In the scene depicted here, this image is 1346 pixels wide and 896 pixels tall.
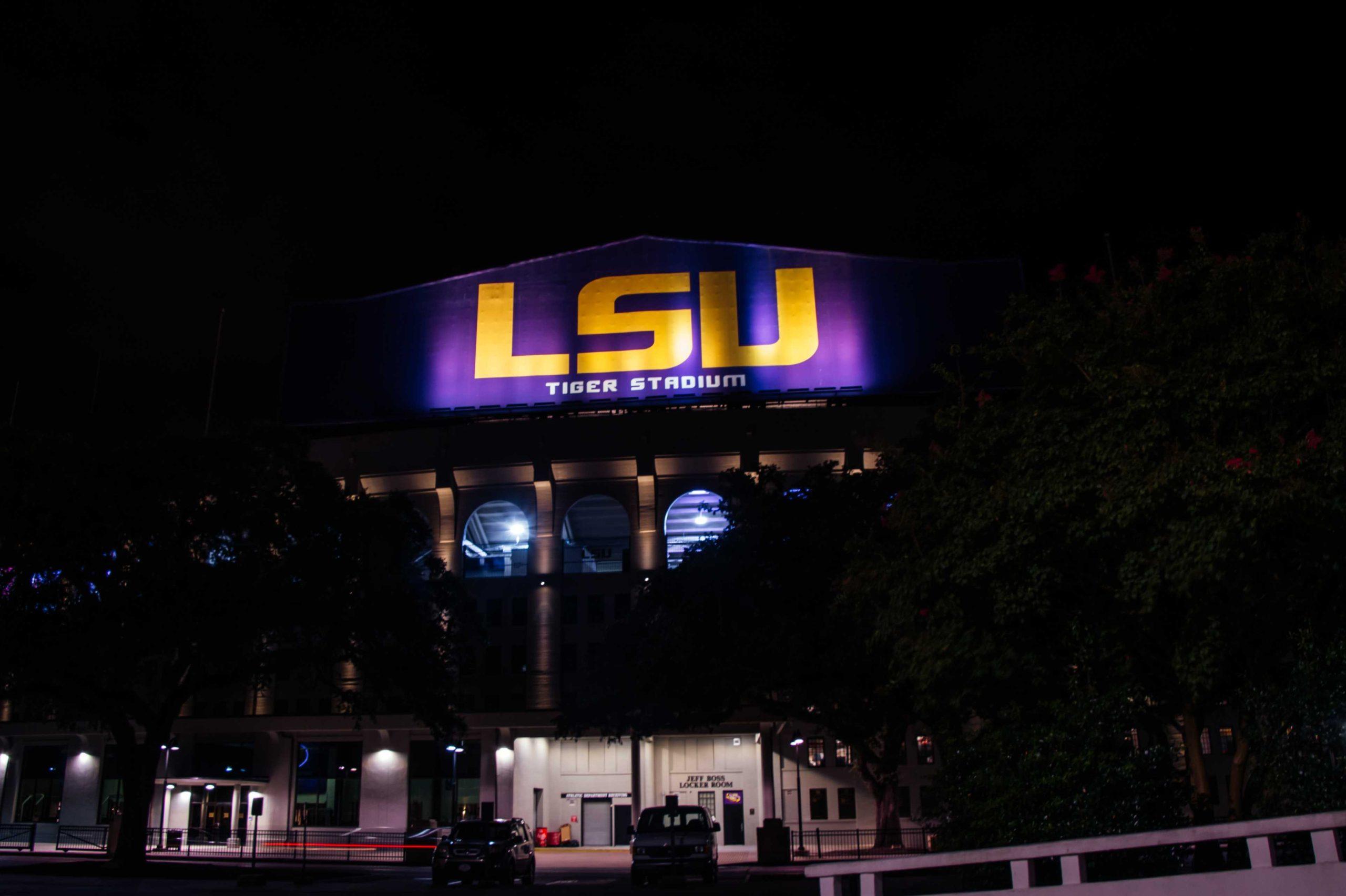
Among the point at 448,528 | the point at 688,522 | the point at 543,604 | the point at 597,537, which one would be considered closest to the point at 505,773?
the point at 543,604

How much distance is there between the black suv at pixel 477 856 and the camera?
29.0 metres

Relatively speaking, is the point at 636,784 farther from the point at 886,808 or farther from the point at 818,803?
the point at 886,808

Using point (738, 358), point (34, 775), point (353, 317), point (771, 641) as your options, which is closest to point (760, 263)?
point (738, 358)

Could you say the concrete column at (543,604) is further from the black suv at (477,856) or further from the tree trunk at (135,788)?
the black suv at (477,856)

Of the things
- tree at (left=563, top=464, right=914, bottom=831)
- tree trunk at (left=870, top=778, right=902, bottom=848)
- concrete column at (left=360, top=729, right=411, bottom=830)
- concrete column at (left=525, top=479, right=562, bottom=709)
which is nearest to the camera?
tree at (left=563, top=464, right=914, bottom=831)

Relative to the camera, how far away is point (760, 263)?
62.3m

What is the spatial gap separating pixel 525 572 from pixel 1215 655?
180ft

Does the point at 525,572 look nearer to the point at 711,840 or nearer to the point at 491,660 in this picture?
the point at 491,660

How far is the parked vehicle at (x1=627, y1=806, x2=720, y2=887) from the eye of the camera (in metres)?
28.5

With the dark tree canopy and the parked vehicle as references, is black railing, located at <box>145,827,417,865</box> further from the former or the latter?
the dark tree canopy

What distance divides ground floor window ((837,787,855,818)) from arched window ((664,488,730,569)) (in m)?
15.2

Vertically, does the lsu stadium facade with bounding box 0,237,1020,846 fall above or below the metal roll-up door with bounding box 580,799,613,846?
above

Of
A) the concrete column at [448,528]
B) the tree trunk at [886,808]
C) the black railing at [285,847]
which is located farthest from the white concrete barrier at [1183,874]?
the concrete column at [448,528]

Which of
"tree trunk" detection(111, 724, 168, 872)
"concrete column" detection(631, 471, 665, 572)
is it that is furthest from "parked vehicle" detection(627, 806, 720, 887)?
"concrete column" detection(631, 471, 665, 572)
